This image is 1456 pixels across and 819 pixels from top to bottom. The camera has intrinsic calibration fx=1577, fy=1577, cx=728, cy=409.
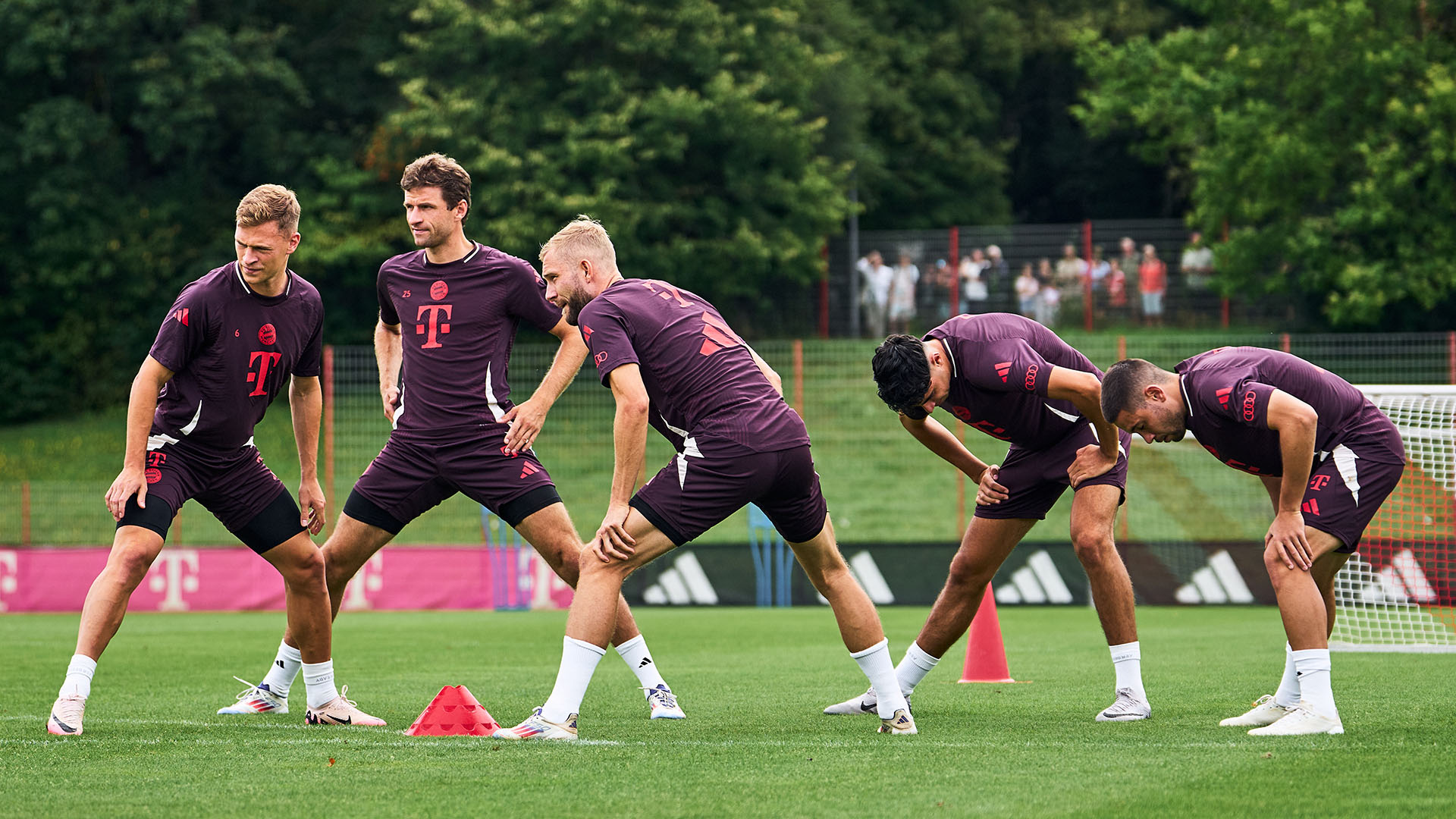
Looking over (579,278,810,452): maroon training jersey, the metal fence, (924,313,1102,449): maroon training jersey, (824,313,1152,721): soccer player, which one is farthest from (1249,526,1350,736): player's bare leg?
the metal fence

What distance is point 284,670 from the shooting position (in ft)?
23.4

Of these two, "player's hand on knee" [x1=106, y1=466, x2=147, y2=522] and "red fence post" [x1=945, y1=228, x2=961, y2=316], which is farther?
"red fence post" [x1=945, y1=228, x2=961, y2=316]

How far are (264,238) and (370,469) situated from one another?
1101 mm

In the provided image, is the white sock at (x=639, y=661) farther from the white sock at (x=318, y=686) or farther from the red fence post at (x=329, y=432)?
the red fence post at (x=329, y=432)

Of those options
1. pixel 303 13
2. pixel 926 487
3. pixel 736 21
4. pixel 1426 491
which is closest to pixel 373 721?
pixel 1426 491

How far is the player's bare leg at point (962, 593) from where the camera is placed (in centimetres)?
718

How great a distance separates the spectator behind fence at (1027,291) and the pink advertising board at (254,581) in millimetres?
13768

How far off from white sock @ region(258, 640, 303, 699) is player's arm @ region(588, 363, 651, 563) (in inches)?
74.9

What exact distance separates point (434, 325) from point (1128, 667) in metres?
3.37

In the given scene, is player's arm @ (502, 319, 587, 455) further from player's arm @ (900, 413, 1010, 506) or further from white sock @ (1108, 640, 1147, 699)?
white sock @ (1108, 640, 1147, 699)

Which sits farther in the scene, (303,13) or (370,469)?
(303,13)

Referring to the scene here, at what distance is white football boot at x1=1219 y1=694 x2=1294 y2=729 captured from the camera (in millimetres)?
6359

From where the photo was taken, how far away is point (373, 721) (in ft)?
22.2

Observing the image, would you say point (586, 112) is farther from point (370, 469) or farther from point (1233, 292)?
point (370, 469)
